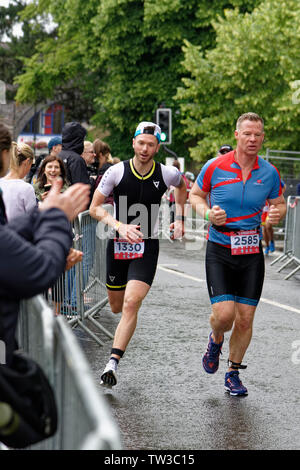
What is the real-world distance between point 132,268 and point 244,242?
98 centimetres

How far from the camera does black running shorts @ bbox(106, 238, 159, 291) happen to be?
699 cm

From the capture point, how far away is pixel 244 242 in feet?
21.7

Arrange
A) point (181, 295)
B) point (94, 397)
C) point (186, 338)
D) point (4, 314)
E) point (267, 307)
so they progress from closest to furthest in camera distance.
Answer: point (94, 397)
point (4, 314)
point (186, 338)
point (267, 307)
point (181, 295)

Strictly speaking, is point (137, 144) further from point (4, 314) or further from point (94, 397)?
point (94, 397)

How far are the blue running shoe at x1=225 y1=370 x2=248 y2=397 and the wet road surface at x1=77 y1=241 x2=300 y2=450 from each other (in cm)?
6

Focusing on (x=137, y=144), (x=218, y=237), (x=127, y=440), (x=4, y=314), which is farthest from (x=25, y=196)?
(x=4, y=314)

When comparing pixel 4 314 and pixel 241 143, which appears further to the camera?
pixel 241 143

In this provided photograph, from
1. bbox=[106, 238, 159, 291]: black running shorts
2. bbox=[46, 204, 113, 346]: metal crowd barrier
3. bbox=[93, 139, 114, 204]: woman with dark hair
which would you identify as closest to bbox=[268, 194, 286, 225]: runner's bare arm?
bbox=[106, 238, 159, 291]: black running shorts

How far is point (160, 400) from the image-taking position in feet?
21.0

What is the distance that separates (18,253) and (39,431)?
58 centimetres

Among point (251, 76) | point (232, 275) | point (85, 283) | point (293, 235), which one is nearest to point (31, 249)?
point (232, 275)

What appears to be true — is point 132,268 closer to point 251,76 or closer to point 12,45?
point 251,76

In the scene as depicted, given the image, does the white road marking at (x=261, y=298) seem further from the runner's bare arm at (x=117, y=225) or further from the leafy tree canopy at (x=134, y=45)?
the leafy tree canopy at (x=134, y=45)

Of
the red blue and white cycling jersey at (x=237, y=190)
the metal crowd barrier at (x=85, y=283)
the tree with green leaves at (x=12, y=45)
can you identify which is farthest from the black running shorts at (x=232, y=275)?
the tree with green leaves at (x=12, y=45)
